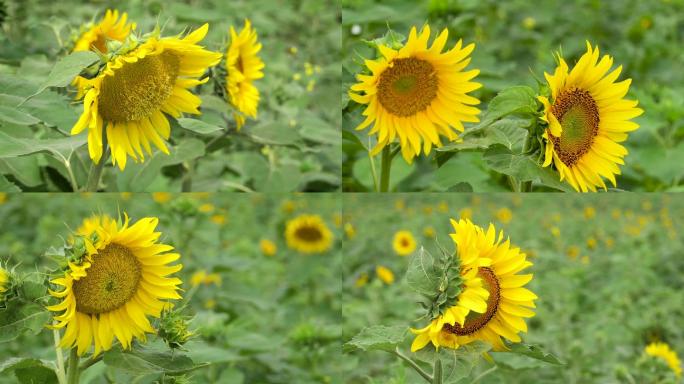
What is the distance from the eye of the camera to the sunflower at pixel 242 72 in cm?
150

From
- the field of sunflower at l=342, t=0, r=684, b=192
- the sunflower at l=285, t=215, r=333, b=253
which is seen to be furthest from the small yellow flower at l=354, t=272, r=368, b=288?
the field of sunflower at l=342, t=0, r=684, b=192

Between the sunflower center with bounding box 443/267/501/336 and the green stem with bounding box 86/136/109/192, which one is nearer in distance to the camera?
the sunflower center with bounding box 443/267/501/336

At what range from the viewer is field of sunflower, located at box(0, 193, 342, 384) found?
40.8 inches

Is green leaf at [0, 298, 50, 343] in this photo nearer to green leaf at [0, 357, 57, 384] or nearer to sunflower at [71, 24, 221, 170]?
green leaf at [0, 357, 57, 384]

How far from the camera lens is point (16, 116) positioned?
124 cm

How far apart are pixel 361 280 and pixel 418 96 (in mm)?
1412

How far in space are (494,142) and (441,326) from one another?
0.32 meters

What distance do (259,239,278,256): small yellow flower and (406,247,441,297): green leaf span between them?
2.01 metres

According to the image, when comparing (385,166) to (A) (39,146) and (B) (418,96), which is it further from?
(A) (39,146)

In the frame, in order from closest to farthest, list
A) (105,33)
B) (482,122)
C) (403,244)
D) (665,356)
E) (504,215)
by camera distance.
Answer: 1. (482,122)
2. (105,33)
3. (665,356)
4. (403,244)
5. (504,215)

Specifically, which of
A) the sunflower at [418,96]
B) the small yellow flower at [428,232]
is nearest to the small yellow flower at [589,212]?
the small yellow flower at [428,232]

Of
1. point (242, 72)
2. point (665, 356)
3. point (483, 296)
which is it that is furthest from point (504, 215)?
point (483, 296)

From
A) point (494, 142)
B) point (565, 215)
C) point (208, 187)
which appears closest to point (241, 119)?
point (208, 187)

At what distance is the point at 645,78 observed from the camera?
3191mm
